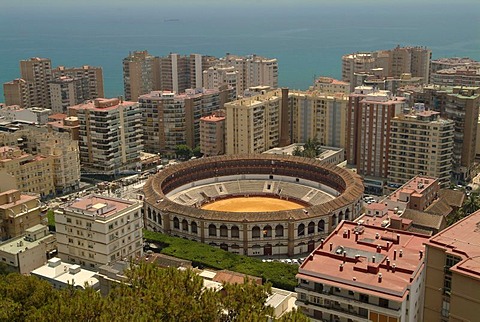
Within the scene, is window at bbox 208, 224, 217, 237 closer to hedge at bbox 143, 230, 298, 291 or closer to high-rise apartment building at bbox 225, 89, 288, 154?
hedge at bbox 143, 230, 298, 291

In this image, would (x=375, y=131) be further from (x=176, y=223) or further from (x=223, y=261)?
(x=223, y=261)

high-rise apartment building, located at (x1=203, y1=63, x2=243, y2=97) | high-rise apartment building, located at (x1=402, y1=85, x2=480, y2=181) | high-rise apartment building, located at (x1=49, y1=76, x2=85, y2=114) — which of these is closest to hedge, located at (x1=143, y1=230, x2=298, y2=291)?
high-rise apartment building, located at (x1=402, y1=85, x2=480, y2=181)

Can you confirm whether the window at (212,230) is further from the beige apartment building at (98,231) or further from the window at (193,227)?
the beige apartment building at (98,231)

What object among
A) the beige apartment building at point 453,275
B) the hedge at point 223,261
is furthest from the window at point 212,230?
the beige apartment building at point 453,275

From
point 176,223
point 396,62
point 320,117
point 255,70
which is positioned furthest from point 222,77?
point 176,223

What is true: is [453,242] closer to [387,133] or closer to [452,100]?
[387,133]

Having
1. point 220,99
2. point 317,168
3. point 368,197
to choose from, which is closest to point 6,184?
point 317,168
